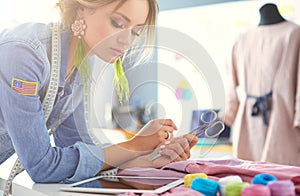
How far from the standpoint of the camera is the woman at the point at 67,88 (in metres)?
0.85

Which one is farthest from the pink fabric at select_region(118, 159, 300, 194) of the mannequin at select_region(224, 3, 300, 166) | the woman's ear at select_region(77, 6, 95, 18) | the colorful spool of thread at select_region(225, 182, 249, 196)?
the mannequin at select_region(224, 3, 300, 166)

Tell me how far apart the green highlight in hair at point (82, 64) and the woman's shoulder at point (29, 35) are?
Result: 10cm

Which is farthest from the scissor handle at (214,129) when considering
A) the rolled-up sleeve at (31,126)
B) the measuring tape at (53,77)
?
the measuring tape at (53,77)

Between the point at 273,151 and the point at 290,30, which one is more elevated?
the point at 290,30

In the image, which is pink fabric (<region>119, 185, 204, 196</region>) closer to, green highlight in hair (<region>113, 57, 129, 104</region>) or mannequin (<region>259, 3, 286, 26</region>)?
green highlight in hair (<region>113, 57, 129, 104</region>)

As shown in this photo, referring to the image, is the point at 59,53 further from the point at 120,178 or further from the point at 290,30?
the point at 290,30

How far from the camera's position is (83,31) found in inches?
39.6

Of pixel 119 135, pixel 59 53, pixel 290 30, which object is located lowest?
pixel 119 135

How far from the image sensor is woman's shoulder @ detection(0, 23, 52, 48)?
889 millimetres

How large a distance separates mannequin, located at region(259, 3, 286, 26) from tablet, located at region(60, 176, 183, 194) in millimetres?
1588

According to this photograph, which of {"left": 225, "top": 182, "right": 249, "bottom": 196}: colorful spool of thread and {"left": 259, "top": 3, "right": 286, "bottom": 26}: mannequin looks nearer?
{"left": 225, "top": 182, "right": 249, "bottom": 196}: colorful spool of thread

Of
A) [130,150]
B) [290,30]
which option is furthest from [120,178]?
[290,30]

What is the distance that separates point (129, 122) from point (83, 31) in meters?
0.36

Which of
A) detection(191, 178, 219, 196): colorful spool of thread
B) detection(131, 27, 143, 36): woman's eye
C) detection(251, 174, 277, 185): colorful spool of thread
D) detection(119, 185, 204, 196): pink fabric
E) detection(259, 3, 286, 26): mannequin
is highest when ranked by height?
detection(259, 3, 286, 26): mannequin
